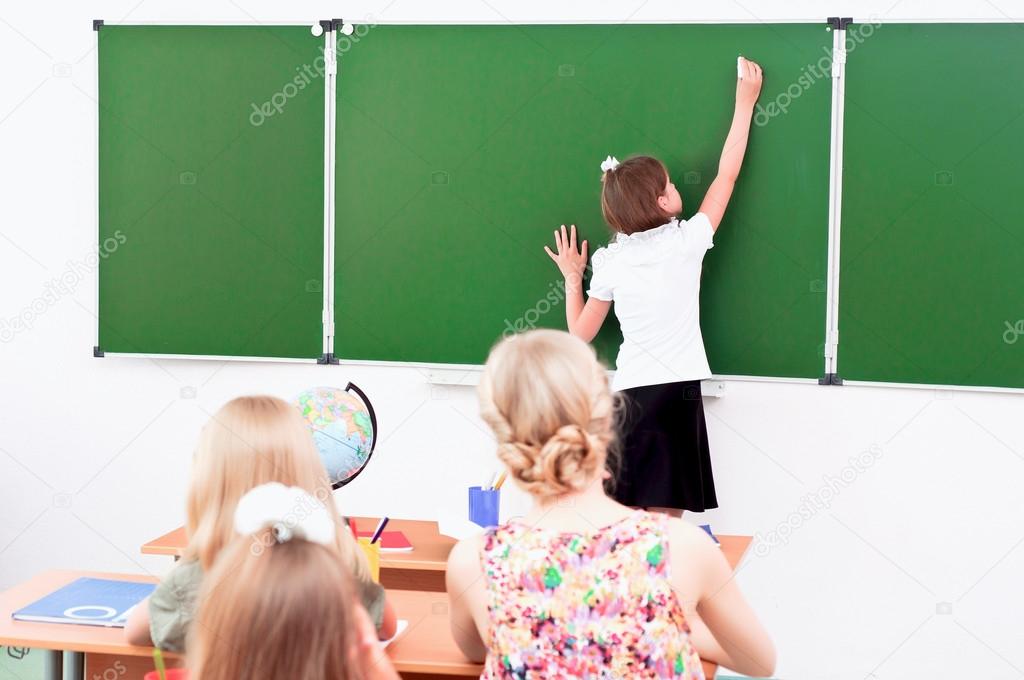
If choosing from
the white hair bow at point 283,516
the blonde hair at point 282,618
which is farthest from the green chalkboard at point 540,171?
the blonde hair at point 282,618

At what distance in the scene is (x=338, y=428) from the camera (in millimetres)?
2678

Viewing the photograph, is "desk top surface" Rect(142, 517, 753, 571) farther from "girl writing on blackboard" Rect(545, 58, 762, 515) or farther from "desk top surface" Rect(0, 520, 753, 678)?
"girl writing on blackboard" Rect(545, 58, 762, 515)

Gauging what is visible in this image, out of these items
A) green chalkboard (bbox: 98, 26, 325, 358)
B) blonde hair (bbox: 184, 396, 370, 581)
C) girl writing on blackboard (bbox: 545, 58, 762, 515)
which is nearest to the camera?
blonde hair (bbox: 184, 396, 370, 581)

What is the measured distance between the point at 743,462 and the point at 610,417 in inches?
82.4

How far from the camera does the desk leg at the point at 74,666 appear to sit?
2230 millimetres

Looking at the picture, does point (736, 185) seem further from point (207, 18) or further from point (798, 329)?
point (207, 18)

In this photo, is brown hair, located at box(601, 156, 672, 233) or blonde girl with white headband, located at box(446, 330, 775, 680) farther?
brown hair, located at box(601, 156, 672, 233)

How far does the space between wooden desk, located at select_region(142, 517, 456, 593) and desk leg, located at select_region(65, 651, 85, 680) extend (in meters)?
0.33

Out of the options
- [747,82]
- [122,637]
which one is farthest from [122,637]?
[747,82]

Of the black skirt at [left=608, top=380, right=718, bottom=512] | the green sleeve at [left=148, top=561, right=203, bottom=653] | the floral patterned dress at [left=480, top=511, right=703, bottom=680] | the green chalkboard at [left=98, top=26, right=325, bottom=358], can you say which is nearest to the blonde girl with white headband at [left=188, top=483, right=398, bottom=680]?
the floral patterned dress at [left=480, top=511, right=703, bottom=680]

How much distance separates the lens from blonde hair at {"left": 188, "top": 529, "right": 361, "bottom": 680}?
142cm

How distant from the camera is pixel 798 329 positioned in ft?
11.9

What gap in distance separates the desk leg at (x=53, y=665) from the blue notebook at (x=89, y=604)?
0.10m

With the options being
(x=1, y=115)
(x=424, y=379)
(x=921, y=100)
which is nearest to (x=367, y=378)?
(x=424, y=379)
